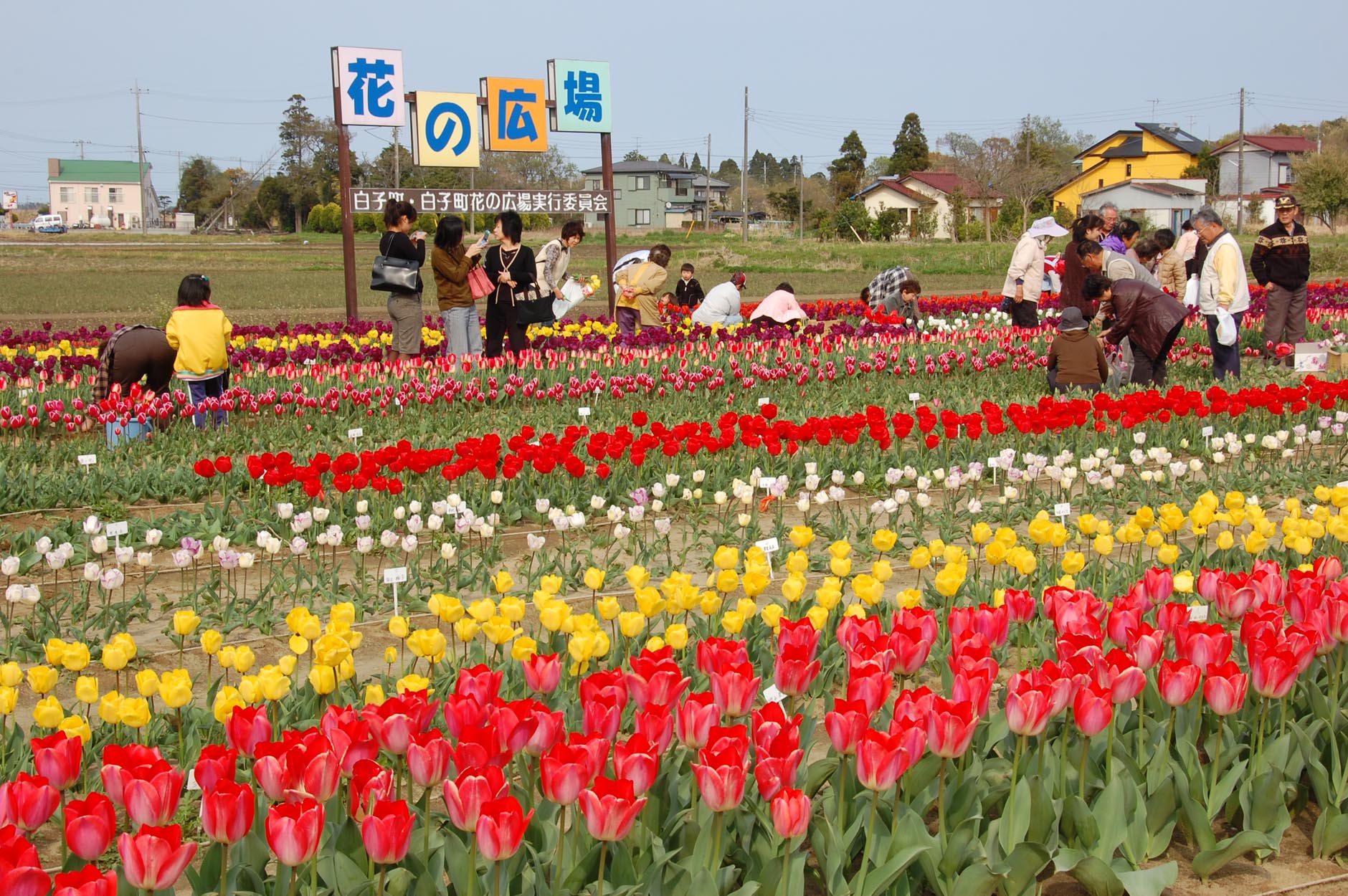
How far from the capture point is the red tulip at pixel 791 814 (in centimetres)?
253

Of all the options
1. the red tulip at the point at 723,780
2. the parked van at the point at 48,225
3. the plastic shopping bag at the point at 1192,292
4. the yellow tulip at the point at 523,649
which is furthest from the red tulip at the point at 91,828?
the parked van at the point at 48,225

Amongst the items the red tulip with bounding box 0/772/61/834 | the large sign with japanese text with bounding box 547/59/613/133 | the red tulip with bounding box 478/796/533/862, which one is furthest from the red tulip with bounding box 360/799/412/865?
the large sign with japanese text with bounding box 547/59/613/133

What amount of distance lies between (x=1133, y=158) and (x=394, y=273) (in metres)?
76.6

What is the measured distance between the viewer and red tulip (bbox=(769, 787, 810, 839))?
253cm

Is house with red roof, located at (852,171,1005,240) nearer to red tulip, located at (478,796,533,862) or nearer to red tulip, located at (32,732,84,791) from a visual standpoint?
red tulip, located at (32,732,84,791)

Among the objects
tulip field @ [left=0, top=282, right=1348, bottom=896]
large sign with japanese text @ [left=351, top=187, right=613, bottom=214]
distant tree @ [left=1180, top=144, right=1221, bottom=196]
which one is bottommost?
tulip field @ [left=0, top=282, right=1348, bottom=896]

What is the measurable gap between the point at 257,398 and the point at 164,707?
5.59m

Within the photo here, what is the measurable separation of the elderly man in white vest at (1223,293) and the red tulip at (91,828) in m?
10.6

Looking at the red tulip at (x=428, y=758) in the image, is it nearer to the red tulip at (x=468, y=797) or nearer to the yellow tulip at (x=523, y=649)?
the red tulip at (x=468, y=797)

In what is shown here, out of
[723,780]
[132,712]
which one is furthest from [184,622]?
[723,780]

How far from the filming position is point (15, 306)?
24.7m

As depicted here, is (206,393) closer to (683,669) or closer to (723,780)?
(683,669)

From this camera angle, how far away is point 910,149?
8988cm

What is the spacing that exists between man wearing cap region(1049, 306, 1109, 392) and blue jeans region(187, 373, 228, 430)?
5973mm
